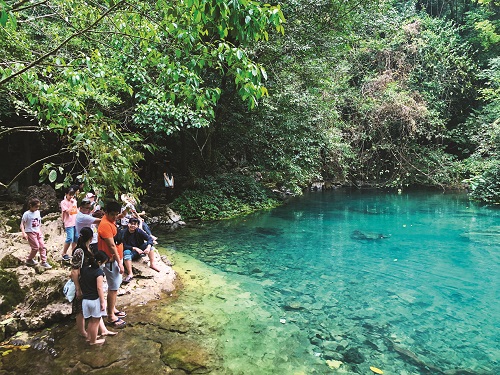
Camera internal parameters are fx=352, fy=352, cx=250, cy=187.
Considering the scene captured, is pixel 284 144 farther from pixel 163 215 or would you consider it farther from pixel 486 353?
pixel 486 353

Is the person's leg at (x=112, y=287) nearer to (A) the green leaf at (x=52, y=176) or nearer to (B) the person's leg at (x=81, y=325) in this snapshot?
(B) the person's leg at (x=81, y=325)

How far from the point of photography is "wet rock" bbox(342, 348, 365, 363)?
4.32 m

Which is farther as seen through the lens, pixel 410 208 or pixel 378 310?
pixel 410 208

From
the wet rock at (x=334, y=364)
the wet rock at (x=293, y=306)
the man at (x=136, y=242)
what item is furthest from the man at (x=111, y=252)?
the wet rock at (x=334, y=364)

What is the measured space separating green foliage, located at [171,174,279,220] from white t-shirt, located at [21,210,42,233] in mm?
7550

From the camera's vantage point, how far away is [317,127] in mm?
16484

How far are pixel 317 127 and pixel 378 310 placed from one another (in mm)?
11765

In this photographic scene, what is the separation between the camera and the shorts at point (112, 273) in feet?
15.6

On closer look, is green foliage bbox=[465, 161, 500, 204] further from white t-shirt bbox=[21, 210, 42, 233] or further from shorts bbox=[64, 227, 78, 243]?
white t-shirt bbox=[21, 210, 42, 233]

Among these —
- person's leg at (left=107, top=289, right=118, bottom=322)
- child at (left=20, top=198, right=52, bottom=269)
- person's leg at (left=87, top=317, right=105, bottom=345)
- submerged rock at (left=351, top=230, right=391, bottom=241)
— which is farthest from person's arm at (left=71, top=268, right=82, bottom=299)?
submerged rock at (left=351, top=230, right=391, bottom=241)

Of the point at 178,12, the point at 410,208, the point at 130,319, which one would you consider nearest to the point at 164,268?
the point at 130,319

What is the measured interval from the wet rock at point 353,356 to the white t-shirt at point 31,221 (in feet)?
16.7

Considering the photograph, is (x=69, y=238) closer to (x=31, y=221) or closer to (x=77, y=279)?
(x=31, y=221)

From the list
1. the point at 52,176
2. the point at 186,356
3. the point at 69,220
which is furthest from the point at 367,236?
the point at 52,176
